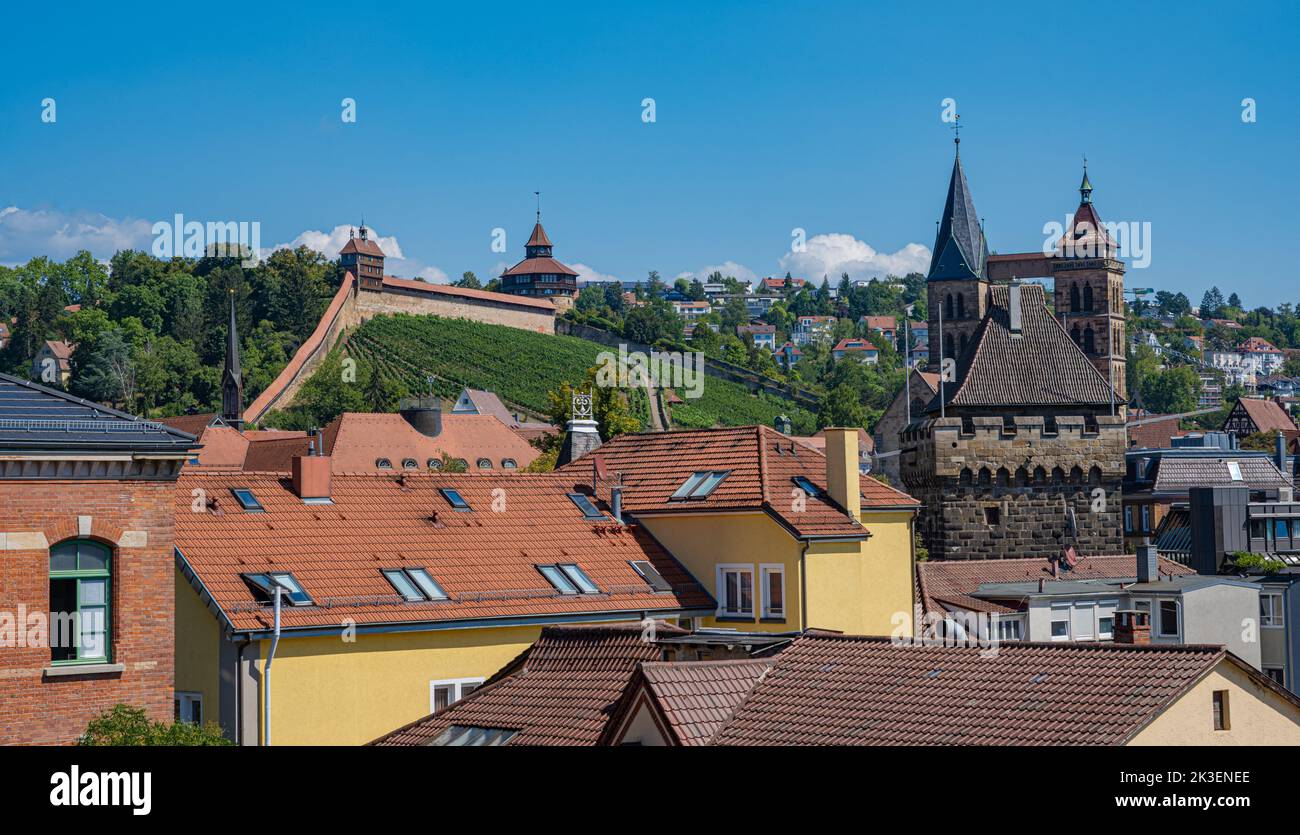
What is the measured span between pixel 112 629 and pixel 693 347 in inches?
5257

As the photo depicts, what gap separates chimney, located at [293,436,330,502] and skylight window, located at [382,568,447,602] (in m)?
2.16

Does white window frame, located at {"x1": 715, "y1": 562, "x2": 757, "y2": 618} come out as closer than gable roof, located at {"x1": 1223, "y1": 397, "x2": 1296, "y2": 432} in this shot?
Yes

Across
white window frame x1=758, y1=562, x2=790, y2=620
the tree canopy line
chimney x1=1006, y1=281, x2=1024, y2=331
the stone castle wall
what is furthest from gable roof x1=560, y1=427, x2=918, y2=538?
the tree canopy line

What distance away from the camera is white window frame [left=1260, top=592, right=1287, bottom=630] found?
4091 cm

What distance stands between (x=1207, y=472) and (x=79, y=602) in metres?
69.6

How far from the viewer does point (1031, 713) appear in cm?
1303

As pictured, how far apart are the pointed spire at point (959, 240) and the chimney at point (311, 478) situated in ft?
306

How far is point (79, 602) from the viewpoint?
1752 cm

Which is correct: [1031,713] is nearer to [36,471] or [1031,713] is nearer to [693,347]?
[36,471]

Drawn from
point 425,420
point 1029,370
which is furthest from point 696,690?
point 425,420

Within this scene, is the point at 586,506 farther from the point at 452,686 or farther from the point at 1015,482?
the point at 1015,482

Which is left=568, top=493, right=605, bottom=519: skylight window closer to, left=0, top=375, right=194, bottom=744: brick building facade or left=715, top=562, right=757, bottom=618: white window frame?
left=715, top=562, right=757, bottom=618: white window frame
